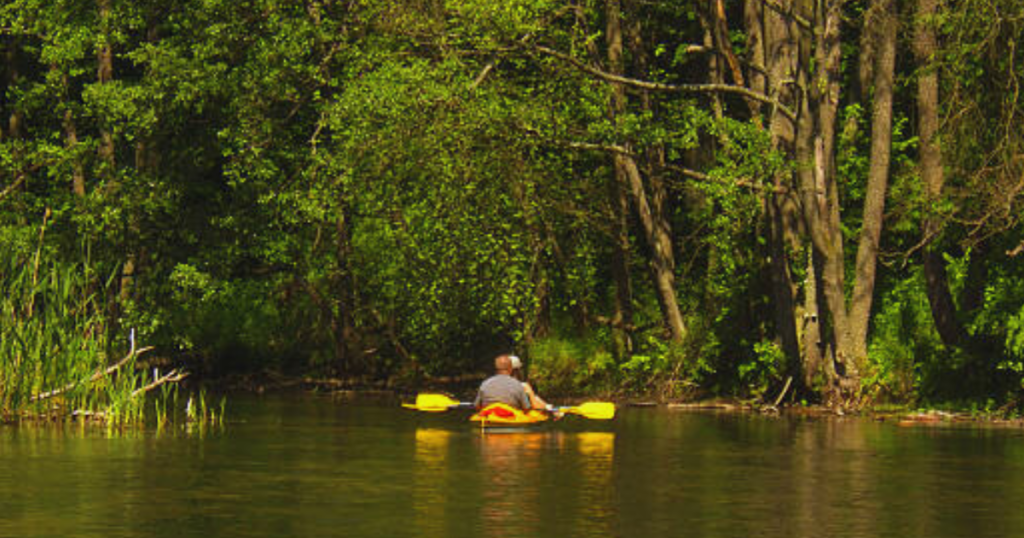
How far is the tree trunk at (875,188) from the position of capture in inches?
1284

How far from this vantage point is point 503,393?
94.6ft

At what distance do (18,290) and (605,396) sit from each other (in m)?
13.4

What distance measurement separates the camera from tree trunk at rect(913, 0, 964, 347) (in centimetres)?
3212

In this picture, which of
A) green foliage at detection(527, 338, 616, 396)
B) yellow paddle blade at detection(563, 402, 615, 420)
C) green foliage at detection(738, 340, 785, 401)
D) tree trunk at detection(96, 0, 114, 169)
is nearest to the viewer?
yellow paddle blade at detection(563, 402, 615, 420)

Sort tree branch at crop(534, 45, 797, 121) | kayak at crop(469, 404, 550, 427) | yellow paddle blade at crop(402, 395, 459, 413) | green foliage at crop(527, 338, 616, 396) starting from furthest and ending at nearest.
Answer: green foliage at crop(527, 338, 616, 396) < tree branch at crop(534, 45, 797, 121) < yellow paddle blade at crop(402, 395, 459, 413) < kayak at crop(469, 404, 550, 427)

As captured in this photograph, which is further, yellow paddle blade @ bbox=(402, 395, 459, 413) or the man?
yellow paddle blade @ bbox=(402, 395, 459, 413)

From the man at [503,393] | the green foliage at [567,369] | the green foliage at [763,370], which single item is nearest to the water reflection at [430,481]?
the man at [503,393]

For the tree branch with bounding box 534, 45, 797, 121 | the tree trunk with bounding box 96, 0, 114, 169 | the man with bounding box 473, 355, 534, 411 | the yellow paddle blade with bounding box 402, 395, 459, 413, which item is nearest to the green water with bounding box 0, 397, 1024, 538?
the man with bounding box 473, 355, 534, 411

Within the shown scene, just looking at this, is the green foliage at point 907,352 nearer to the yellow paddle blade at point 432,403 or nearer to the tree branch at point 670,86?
the tree branch at point 670,86

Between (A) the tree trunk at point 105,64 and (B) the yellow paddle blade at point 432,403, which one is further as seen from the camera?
(A) the tree trunk at point 105,64

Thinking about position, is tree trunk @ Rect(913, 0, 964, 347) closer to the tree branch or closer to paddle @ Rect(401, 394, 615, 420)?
the tree branch

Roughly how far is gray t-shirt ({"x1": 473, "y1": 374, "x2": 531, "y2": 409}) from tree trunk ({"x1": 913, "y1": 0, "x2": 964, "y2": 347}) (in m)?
7.43

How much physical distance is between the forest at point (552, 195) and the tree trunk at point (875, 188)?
0.16ft

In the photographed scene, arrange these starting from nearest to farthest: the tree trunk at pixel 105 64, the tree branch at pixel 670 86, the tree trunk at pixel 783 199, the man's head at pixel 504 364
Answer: the man's head at pixel 504 364
the tree branch at pixel 670 86
the tree trunk at pixel 783 199
the tree trunk at pixel 105 64
